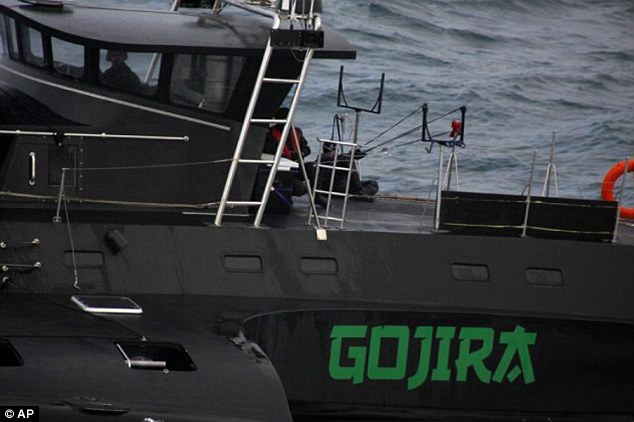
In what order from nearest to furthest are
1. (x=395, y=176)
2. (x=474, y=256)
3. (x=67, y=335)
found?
1. (x=67, y=335)
2. (x=474, y=256)
3. (x=395, y=176)

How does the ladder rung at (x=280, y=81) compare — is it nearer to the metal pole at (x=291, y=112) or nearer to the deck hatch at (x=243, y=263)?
the metal pole at (x=291, y=112)

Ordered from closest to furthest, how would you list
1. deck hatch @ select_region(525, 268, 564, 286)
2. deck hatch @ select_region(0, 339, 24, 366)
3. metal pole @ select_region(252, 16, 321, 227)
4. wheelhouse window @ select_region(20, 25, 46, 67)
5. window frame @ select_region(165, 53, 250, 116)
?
1. deck hatch @ select_region(0, 339, 24, 366)
2. metal pole @ select_region(252, 16, 321, 227)
3. window frame @ select_region(165, 53, 250, 116)
4. wheelhouse window @ select_region(20, 25, 46, 67)
5. deck hatch @ select_region(525, 268, 564, 286)

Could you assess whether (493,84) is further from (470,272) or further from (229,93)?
(229,93)

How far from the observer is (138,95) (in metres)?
13.4

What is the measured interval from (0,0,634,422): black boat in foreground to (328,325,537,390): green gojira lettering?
0.05ft

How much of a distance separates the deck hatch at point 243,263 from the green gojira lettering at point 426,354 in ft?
3.21

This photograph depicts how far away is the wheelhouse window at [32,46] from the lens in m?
13.5

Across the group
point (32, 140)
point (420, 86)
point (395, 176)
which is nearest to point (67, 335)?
point (32, 140)

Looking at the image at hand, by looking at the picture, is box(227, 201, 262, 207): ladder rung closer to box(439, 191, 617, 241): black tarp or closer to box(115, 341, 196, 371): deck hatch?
box(439, 191, 617, 241): black tarp

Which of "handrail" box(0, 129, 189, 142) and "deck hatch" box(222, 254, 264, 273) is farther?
"deck hatch" box(222, 254, 264, 273)

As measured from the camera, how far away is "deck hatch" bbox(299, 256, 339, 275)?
13.2 meters

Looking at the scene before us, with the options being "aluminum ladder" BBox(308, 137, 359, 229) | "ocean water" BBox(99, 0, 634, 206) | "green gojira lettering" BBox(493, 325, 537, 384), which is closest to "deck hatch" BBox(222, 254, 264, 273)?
"aluminum ladder" BBox(308, 137, 359, 229)

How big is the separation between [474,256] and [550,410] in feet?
5.63

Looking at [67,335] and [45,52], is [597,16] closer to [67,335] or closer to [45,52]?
[45,52]
